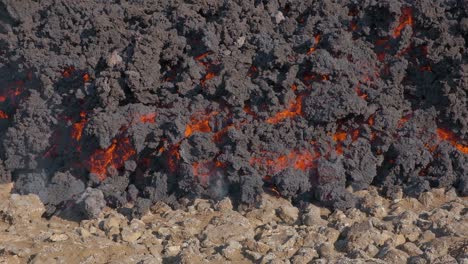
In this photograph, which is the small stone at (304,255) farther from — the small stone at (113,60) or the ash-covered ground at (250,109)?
the small stone at (113,60)

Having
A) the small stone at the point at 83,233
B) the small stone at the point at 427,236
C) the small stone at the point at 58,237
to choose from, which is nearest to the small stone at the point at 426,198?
the small stone at the point at 427,236

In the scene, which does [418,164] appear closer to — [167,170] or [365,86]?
[365,86]

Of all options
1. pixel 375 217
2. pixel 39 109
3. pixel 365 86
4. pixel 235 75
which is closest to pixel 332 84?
pixel 365 86

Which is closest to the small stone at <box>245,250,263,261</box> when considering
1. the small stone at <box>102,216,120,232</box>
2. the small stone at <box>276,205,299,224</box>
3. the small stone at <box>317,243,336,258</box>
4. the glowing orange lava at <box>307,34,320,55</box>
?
the small stone at <box>317,243,336,258</box>

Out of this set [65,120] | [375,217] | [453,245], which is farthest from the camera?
[65,120]

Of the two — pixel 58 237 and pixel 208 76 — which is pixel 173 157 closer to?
pixel 208 76

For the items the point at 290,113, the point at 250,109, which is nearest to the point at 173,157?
the point at 250,109
